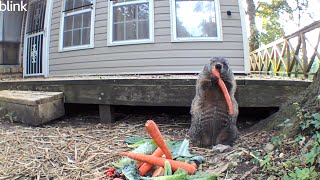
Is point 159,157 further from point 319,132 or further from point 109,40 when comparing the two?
point 109,40

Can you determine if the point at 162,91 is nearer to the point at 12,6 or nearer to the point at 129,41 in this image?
the point at 129,41

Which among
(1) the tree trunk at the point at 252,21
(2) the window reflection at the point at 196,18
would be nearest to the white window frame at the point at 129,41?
(2) the window reflection at the point at 196,18

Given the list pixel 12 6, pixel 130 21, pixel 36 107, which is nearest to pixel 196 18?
pixel 130 21

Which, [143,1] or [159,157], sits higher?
[143,1]

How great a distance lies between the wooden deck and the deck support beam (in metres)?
0.09

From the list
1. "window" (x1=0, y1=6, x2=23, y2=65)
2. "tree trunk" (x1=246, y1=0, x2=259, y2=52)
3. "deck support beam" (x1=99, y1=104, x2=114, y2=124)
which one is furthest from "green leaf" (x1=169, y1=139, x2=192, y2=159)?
"tree trunk" (x1=246, y1=0, x2=259, y2=52)

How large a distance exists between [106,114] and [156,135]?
Result: 6.56 feet

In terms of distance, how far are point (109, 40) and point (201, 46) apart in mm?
2103

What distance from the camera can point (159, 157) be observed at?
2172 millimetres

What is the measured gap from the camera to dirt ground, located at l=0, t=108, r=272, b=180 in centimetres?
227

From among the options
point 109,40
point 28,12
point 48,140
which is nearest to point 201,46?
point 109,40

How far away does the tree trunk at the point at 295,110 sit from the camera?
2180 mm

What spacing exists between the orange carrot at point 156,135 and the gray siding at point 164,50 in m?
4.23

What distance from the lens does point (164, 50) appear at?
6.41 m
